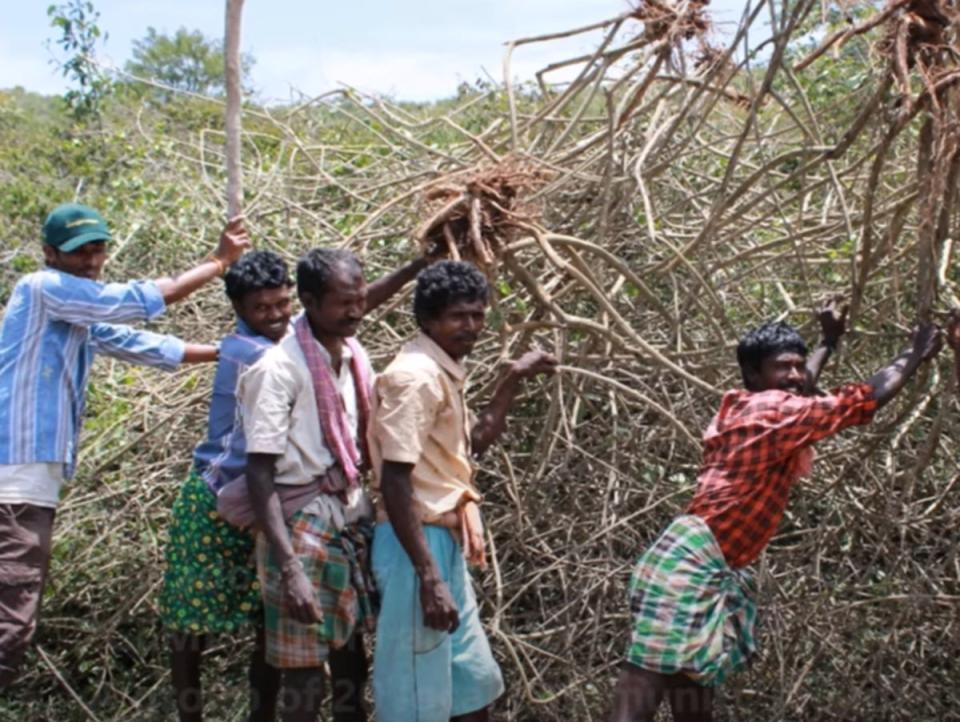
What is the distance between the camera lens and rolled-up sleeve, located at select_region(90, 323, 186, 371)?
3934 millimetres

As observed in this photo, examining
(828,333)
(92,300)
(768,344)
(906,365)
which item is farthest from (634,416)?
(92,300)

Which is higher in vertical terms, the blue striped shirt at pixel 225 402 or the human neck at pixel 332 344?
the human neck at pixel 332 344

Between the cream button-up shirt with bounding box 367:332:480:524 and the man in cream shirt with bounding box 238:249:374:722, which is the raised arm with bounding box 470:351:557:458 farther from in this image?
the man in cream shirt with bounding box 238:249:374:722

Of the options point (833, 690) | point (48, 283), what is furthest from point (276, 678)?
point (833, 690)

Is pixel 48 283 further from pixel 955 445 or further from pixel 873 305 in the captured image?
pixel 955 445

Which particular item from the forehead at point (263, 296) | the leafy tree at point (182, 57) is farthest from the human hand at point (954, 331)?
the leafy tree at point (182, 57)

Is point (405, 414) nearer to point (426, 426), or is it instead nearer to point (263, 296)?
point (426, 426)

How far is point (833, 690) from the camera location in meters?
4.23

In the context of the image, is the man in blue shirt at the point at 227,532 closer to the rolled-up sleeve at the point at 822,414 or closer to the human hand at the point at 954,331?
the rolled-up sleeve at the point at 822,414

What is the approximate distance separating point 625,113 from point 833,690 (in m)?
1.85

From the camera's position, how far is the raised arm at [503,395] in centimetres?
351

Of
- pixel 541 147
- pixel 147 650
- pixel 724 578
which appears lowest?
pixel 147 650

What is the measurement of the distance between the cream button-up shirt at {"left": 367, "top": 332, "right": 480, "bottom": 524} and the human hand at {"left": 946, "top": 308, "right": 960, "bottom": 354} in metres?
1.16

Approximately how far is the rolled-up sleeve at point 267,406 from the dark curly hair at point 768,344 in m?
1.10
